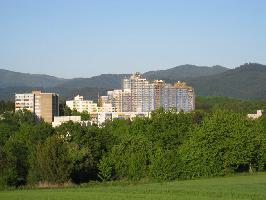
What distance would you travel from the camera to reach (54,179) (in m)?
55.0

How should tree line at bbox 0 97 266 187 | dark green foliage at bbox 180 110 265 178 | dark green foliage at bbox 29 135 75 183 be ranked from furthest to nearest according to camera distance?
dark green foliage at bbox 180 110 265 178 < tree line at bbox 0 97 266 187 < dark green foliage at bbox 29 135 75 183

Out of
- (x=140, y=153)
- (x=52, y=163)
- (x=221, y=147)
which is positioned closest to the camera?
(x=52, y=163)

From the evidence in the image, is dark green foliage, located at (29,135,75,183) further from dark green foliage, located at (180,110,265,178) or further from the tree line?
dark green foliage, located at (180,110,265,178)

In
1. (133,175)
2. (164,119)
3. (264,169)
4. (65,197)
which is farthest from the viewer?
(164,119)

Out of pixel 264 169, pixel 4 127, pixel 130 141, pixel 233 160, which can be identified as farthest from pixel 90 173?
pixel 4 127

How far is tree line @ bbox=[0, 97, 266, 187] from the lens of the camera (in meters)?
56.6

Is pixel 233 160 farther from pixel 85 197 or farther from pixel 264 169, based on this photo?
pixel 85 197

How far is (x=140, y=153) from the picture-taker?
6550 centimetres

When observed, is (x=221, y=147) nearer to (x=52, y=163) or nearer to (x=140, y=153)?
(x=140, y=153)

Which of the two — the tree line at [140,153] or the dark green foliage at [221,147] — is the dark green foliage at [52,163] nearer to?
the tree line at [140,153]

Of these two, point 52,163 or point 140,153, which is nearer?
point 52,163

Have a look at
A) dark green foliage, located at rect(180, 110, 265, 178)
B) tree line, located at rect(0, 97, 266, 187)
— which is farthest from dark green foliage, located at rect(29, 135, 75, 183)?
dark green foliage, located at rect(180, 110, 265, 178)

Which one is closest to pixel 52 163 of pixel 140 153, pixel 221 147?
pixel 140 153

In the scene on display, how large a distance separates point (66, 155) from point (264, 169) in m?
29.3
